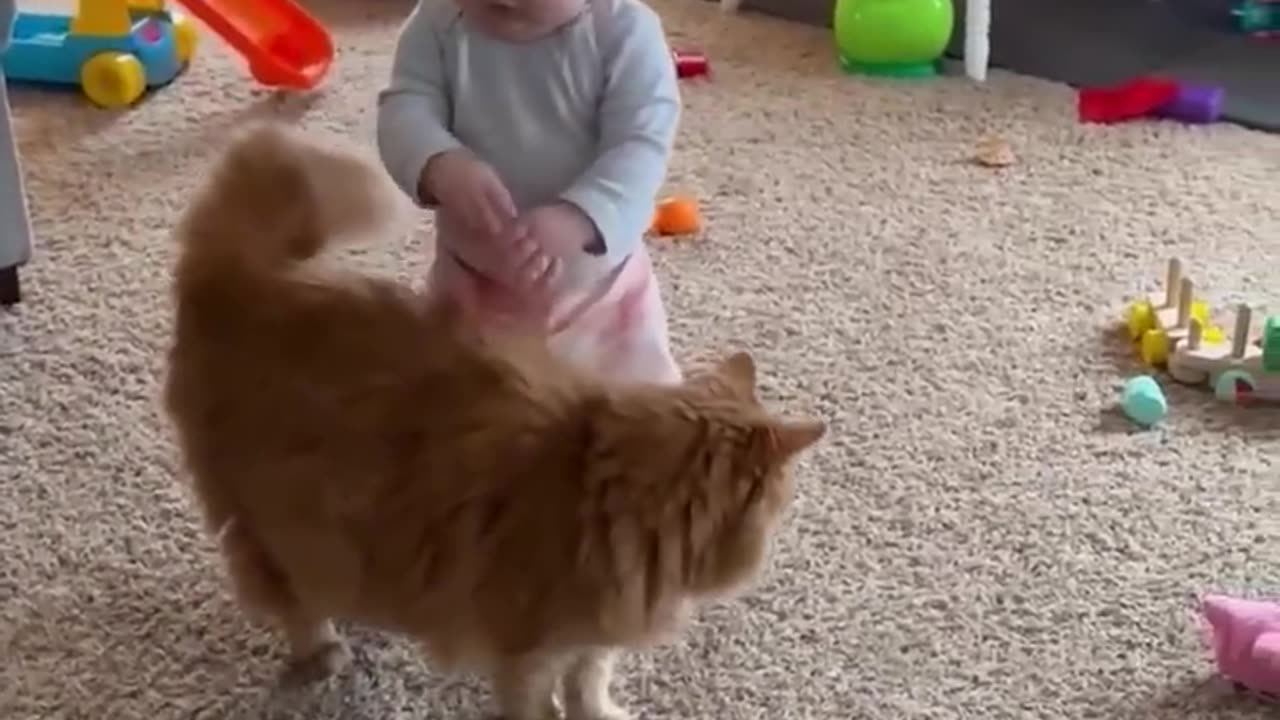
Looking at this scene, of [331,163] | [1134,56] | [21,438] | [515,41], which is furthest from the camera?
[1134,56]

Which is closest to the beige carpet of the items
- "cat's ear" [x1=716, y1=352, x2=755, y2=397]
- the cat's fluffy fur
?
the cat's fluffy fur

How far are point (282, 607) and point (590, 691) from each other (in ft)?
0.70

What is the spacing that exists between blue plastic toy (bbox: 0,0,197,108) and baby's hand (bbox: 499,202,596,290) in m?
1.09

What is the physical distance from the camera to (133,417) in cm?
161

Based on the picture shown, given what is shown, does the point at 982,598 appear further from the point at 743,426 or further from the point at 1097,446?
the point at 743,426

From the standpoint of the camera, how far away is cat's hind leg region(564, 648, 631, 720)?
1.22 m

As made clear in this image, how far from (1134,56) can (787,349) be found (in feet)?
2.83

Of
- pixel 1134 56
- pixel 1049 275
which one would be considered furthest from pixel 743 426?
pixel 1134 56

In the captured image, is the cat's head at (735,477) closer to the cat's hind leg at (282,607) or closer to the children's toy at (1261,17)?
the cat's hind leg at (282,607)

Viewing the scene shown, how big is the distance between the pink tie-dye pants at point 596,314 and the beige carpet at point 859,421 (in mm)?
189

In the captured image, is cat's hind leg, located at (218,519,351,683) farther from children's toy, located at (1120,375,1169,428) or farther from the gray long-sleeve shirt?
children's toy, located at (1120,375,1169,428)

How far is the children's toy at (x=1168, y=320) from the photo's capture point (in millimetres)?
1675

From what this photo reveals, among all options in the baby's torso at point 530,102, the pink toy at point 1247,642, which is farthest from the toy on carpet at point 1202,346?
the baby's torso at point 530,102

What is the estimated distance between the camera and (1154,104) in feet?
7.15
